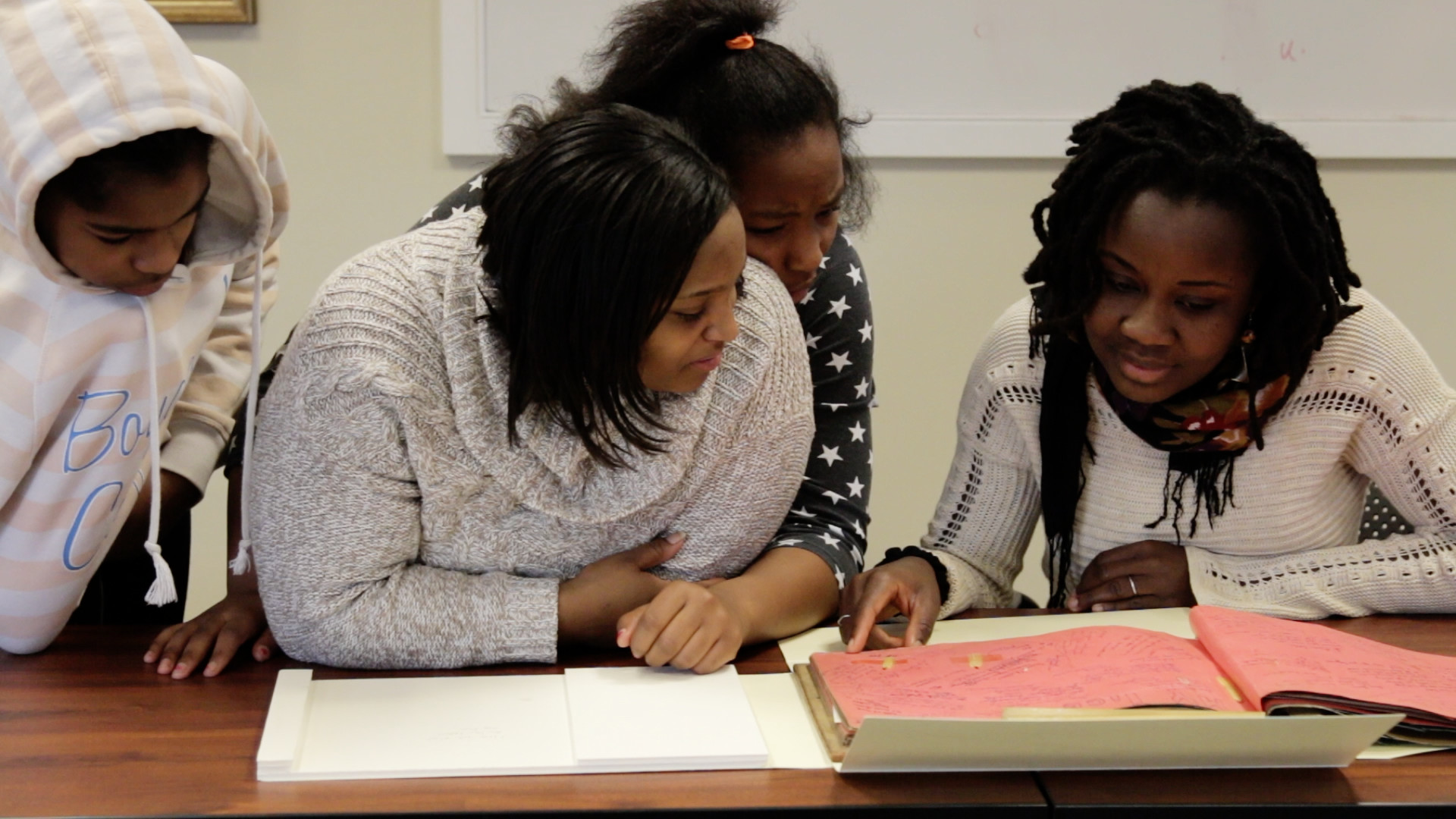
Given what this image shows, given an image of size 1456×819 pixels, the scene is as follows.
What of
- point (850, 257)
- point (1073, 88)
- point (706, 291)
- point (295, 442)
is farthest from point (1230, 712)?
point (1073, 88)

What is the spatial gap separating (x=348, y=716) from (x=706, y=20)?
682 millimetres

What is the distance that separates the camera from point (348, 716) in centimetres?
98

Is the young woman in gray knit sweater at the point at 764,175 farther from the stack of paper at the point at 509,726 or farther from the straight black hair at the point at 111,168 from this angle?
the straight black hair at the point at 111,168

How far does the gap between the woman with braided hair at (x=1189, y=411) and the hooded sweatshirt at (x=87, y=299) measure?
2.09ft

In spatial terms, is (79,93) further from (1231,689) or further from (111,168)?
(1231,689)

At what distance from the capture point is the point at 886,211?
7.50ft

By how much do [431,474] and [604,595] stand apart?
177 millimetres

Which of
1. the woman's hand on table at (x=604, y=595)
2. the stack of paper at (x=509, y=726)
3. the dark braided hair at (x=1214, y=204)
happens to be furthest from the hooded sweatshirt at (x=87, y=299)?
the dark braided hair at (x=1214, y=204)

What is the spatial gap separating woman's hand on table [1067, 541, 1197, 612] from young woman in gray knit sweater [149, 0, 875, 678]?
9.3 inches

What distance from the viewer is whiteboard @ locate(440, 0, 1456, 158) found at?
2154 millimetres

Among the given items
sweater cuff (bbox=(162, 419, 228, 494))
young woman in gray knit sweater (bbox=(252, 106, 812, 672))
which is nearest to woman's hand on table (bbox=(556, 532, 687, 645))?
young woman in gray knit sweater (bbox=(252, 106, 812, 672))

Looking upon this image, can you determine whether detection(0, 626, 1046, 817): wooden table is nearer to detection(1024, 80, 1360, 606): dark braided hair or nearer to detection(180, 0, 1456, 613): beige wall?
detection(1024, 80, 1360, 606): dark braided hair

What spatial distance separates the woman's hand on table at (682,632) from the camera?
3.49 ft

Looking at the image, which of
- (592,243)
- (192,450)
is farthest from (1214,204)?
(192,450)
